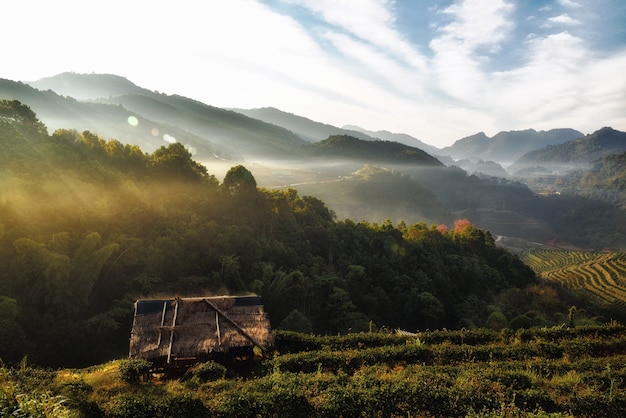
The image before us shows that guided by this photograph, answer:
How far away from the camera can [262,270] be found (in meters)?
31.8

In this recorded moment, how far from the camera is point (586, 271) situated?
94188 millimetres

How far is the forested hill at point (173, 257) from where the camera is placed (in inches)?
849

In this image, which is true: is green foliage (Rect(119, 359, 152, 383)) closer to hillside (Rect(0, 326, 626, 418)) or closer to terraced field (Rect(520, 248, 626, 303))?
hillside (Rect(0, 326, 626, 418))

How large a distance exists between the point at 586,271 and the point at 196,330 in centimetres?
11307

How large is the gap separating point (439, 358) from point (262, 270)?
18368 millimetres

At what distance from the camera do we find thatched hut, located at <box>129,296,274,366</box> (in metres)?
16.1

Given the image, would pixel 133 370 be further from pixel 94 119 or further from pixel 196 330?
pixel 94 119

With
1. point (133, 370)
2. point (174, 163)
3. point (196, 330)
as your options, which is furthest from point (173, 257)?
point (133, 370)

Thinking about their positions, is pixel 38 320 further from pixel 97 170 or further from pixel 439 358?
pixel 439 358

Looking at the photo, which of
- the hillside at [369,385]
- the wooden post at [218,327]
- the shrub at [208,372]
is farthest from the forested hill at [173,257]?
the shrub at [208,372]

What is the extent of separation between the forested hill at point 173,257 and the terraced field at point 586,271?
138 feet

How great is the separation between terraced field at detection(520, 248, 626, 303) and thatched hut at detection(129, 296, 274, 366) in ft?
260

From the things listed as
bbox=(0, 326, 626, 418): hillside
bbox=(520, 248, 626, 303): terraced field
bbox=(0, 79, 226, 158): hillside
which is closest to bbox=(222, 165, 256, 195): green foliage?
bbox=(0, 326, 626, 418): hillside

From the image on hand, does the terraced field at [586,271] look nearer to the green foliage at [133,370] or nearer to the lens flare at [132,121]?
the green foliage at [133,370]
